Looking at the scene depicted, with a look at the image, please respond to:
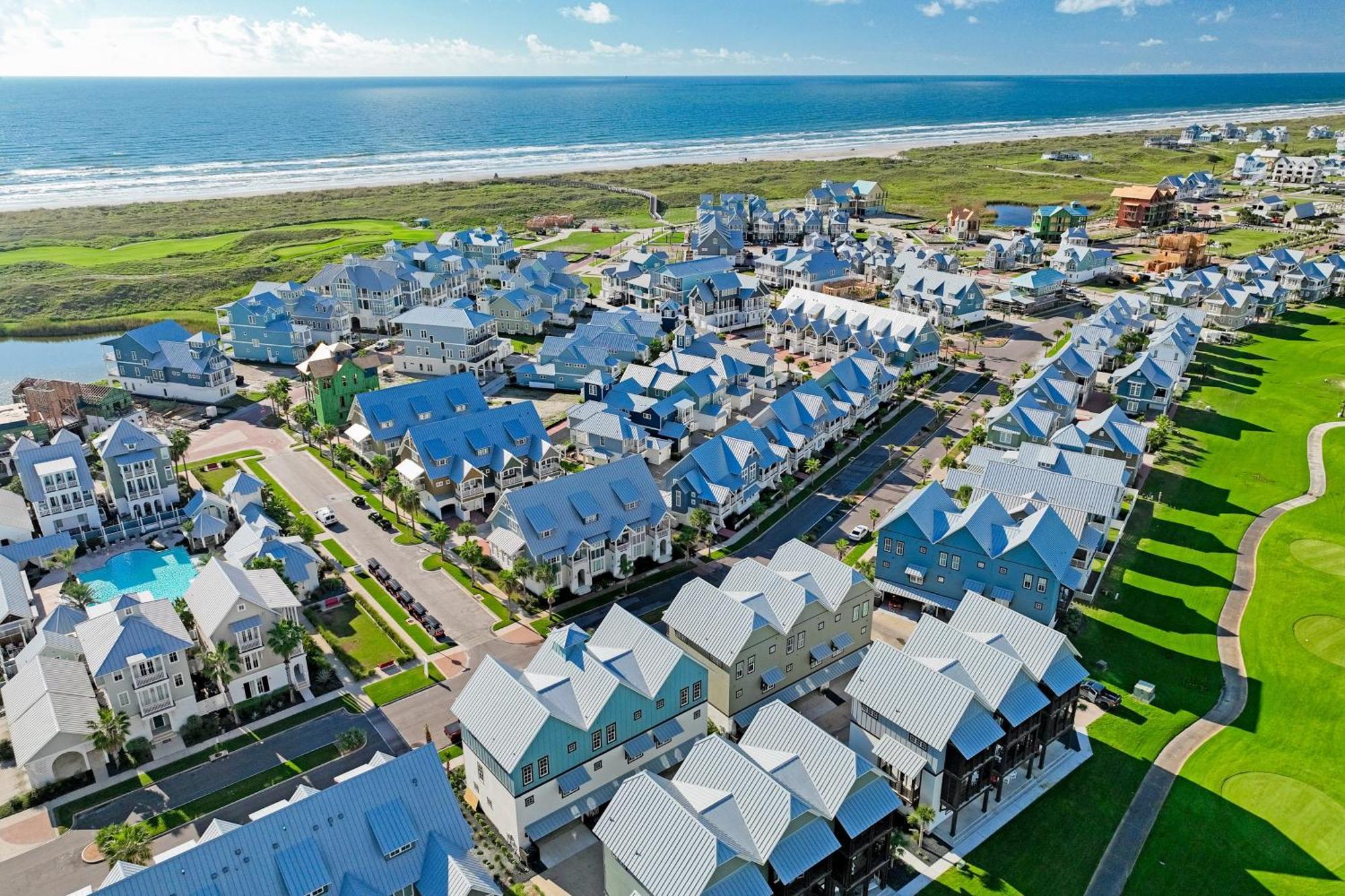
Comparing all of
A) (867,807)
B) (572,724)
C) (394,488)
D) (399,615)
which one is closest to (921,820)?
(867,807)

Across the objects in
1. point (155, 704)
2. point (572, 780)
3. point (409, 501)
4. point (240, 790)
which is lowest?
point (240, 790)

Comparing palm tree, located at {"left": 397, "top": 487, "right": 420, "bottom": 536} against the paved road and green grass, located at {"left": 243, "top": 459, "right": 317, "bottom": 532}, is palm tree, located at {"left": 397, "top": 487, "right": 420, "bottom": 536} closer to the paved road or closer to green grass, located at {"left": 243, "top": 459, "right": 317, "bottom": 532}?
green grass, located at {"left": 243, "top": 459, "right": 317, "bottom": 532}

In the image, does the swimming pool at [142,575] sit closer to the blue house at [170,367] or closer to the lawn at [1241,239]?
the blue house at [170,367]

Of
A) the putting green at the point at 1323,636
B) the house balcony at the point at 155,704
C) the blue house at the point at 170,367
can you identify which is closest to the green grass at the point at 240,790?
the house balcony at the point at 155,704

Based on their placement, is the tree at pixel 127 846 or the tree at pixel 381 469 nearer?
the tree at pixel 127 846

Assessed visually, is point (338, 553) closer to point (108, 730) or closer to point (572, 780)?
point (108, 730)
